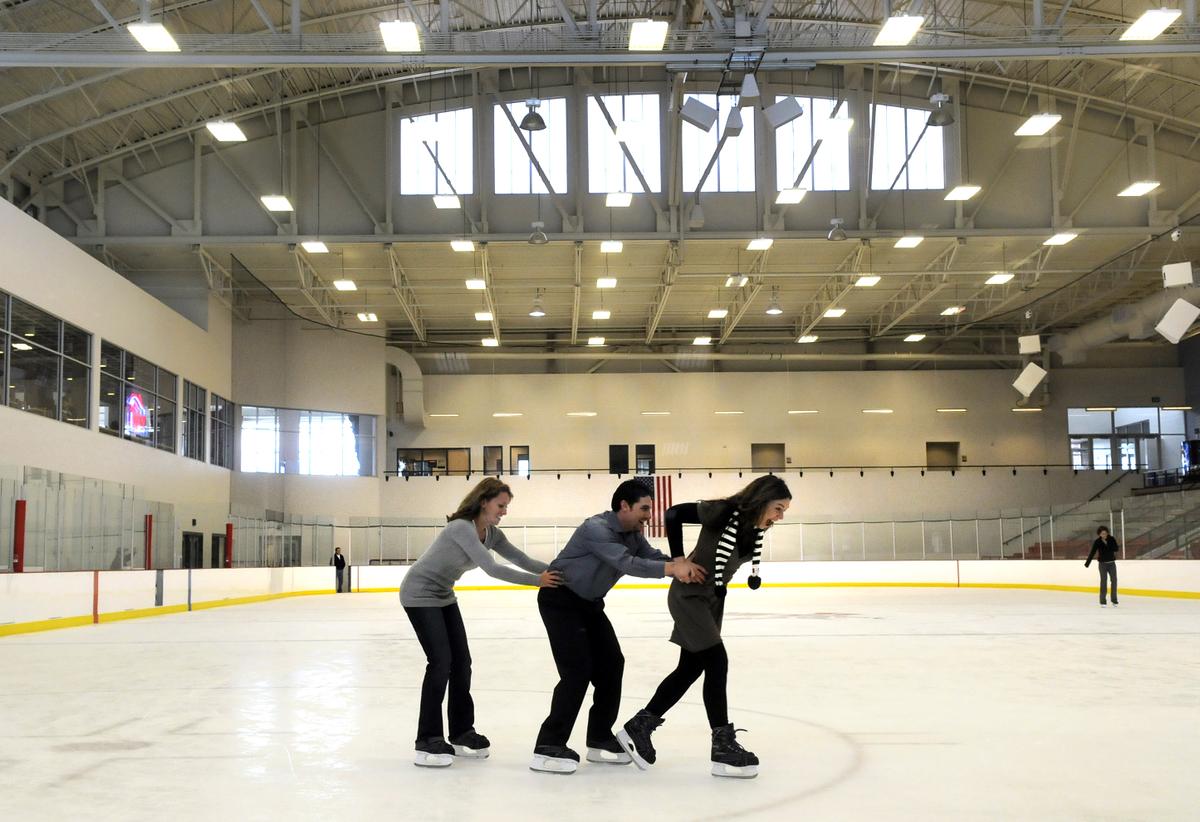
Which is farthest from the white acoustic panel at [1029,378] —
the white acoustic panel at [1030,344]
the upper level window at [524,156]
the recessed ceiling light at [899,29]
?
the recessed ceiling light at [899,29]

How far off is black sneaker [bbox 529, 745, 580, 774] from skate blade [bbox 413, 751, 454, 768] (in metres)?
0.47

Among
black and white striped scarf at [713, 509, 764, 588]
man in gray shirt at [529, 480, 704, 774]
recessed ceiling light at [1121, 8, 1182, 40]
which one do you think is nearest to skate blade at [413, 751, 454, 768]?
man in gray shirt at [529, 480, 704, 774]

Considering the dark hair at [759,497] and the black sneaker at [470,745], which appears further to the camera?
the black sneaker at [470,745]

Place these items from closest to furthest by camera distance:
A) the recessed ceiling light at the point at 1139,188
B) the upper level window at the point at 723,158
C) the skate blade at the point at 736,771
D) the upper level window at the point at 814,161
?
the skate blade at the point at 736,771 → the recessed ceiling light at the point at 1139,188 → the upper level window at the point at 723,158 → the upper level window at the point at 814,161

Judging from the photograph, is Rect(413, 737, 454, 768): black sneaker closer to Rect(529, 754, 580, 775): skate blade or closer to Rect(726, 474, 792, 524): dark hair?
Rect(529, 754, 580, 775): skate blade

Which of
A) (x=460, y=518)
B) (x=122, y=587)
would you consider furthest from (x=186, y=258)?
(x=460, y=518)

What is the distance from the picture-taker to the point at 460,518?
616 centimetres

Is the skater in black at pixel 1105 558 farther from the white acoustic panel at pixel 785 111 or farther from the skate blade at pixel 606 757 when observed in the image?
the skate blade at pixel 606 757

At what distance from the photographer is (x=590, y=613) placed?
5957 mm

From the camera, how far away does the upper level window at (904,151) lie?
32875 millimetres

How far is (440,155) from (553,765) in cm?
2866

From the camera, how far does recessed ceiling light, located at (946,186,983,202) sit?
29242mm

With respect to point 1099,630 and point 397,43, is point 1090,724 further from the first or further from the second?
point 397,43

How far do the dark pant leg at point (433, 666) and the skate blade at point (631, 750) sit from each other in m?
0.94
